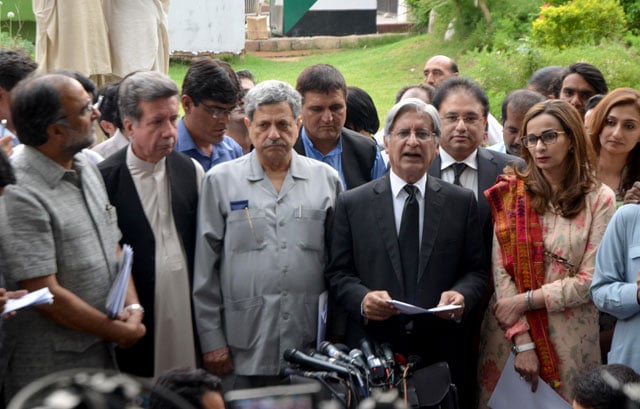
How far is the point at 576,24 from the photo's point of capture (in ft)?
36.2

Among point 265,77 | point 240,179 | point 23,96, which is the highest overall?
point 23,96

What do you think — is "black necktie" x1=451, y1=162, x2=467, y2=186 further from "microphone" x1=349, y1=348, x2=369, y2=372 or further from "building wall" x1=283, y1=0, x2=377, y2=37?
"building wall" x1=283, y1=0, x2=377, y2=37

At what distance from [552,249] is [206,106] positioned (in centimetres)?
198

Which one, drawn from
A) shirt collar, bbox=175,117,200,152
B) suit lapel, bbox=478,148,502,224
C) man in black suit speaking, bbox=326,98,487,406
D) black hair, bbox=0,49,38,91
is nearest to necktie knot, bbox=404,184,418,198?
man in black suit speaking, bbox=326,98,487,406

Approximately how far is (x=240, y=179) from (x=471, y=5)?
39.3 ft

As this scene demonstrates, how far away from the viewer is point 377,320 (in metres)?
4.71

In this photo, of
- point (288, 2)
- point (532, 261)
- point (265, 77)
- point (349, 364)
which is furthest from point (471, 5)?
point (349, 364)

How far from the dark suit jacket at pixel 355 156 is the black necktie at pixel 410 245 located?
85 centimetres

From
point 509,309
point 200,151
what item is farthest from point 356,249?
point 200,151

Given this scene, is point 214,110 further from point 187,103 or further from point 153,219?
point 153,219

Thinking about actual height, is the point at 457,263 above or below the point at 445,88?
below

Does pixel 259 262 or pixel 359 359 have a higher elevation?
pixel 259 262

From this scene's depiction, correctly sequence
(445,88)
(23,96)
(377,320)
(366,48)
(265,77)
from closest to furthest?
(23,96)
(377,320)
(445,88)
(265,77)
(366,48)

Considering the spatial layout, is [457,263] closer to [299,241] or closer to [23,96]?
[299,241]
